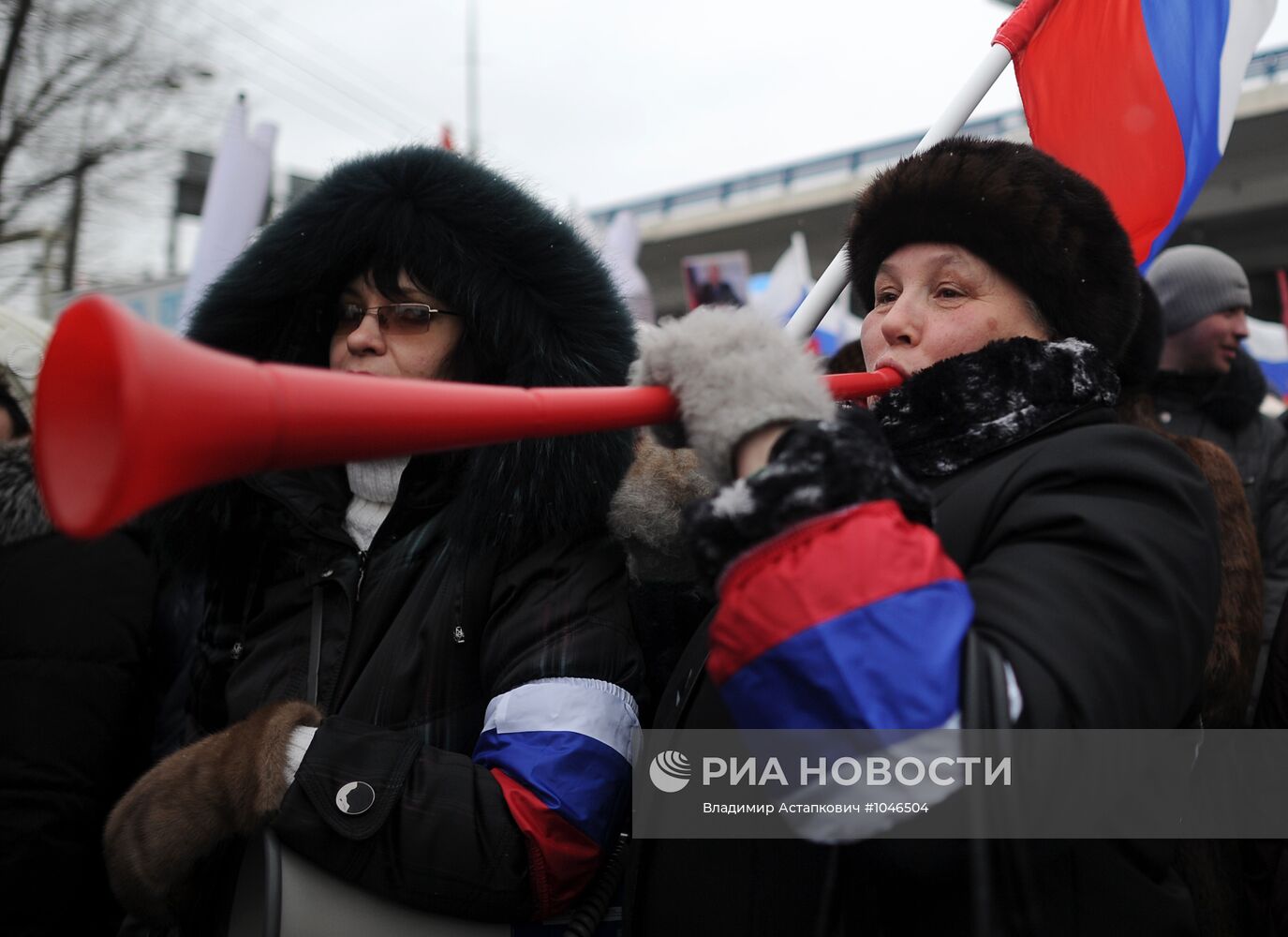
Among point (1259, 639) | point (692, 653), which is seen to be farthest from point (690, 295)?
point (692, 653)

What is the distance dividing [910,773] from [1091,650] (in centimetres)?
26

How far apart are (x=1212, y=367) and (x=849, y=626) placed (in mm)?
3465

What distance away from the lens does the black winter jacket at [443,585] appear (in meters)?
1.60

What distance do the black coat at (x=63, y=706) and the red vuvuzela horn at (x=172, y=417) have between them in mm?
1345

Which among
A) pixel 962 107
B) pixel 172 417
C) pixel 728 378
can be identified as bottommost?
pixel 172 417

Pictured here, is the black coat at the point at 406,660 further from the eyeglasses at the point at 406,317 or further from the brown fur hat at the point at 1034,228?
the brown fur hat at the point at 1034,228

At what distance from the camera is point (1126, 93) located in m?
2.62

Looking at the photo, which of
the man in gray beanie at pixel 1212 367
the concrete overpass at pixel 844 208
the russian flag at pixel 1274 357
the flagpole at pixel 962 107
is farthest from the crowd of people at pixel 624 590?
the concrete overpass at pixel 844 208

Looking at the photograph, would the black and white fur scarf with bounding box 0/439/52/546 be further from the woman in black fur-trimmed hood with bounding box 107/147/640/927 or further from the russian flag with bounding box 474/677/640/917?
the russian flag with bounding box 474/677/640/917

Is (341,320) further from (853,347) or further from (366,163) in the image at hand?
(853,347)

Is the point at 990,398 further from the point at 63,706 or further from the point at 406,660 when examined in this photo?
the point at 63,706

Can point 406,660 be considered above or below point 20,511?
below

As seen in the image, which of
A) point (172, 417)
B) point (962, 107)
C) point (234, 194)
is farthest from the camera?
point (234, 194)

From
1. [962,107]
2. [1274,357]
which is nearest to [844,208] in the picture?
[1274,357]
